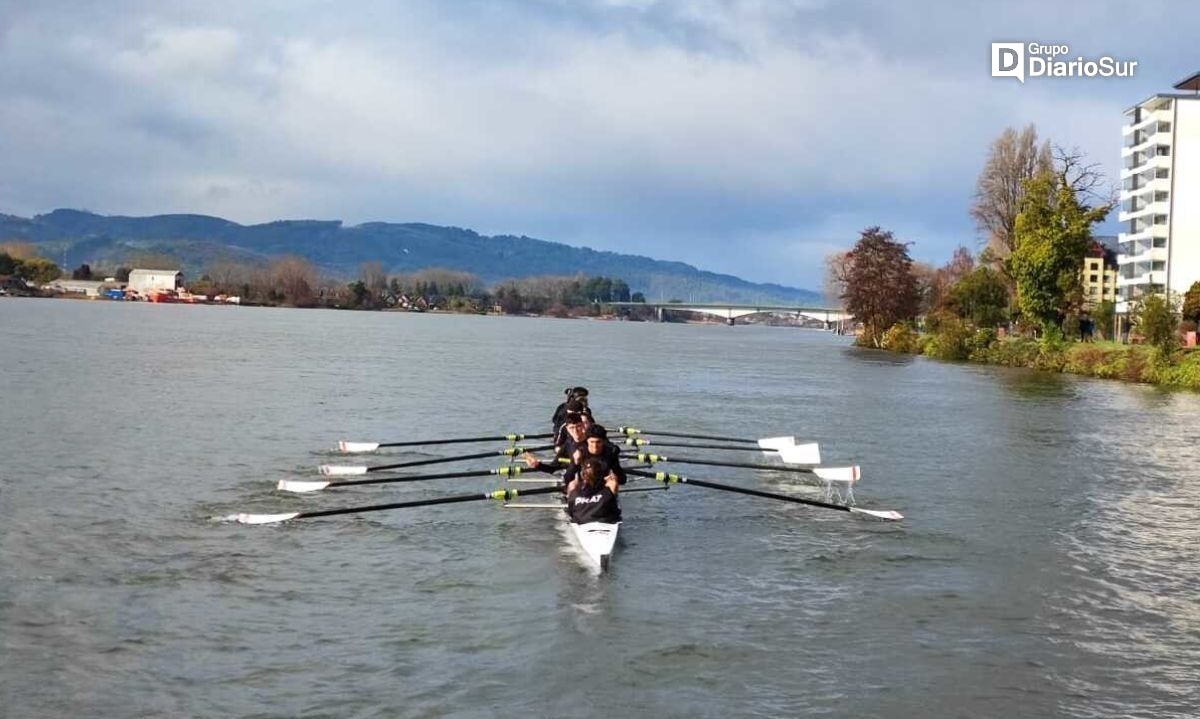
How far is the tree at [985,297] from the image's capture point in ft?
249

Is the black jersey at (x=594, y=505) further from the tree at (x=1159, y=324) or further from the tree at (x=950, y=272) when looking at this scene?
the tree at (x=950, y=272)

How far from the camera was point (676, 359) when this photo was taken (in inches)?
2832

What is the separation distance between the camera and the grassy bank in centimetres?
4953

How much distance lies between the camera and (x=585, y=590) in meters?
13.3

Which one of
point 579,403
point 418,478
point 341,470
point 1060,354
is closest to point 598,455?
point 418,478

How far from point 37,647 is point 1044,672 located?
9862mm

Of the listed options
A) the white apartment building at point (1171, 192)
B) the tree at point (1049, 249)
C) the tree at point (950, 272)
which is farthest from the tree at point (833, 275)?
the tree at point (1049, 249)

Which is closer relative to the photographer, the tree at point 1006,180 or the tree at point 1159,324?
the tree at point 1159,324

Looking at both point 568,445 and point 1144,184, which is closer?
point 568,445

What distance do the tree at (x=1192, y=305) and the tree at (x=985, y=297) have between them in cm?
1396

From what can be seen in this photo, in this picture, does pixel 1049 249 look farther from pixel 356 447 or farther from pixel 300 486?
pixel 300 486

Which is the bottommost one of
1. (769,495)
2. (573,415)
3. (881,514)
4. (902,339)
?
(881,514)

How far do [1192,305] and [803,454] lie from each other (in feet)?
158

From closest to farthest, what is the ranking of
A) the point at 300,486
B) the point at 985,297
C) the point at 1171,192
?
1. the point at 300,486
2. the point at 985,297
3. the point at 1171,192
